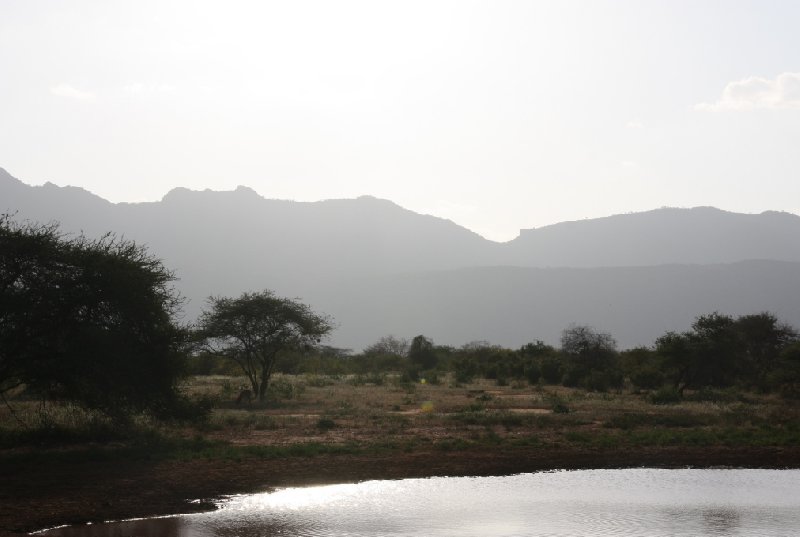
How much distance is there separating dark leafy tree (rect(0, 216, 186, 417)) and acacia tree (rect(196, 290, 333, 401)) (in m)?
18.1

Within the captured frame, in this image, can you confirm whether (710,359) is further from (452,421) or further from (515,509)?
(515,509)

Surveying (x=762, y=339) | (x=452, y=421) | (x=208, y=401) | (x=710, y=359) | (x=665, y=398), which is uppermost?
(x=762, y=339)

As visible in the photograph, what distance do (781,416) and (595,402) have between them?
9.23 m

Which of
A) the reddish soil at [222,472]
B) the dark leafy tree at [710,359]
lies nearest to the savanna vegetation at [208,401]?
the reddish soil at [222,472]

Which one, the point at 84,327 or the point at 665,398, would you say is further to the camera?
the point at 665,398

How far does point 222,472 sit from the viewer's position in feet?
66.1

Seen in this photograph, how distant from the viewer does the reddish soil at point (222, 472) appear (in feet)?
53.6

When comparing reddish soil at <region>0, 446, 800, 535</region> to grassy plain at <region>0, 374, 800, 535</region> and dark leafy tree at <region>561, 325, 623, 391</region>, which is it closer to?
grassy plain at <region>0, 374, 800, 535</region>

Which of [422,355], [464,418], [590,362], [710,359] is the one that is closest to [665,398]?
[710,359]

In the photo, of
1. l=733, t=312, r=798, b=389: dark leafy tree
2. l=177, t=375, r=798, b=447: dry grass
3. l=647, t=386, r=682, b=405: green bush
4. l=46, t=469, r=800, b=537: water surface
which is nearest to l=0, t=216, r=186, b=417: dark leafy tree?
l=177, t=375, r=798, b=447: dry grass

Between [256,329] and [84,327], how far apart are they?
20.2 metres

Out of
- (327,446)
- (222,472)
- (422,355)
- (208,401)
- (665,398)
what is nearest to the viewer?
(222,472)

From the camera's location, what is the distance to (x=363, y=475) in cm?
2052

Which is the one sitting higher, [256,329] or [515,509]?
[256,329]
